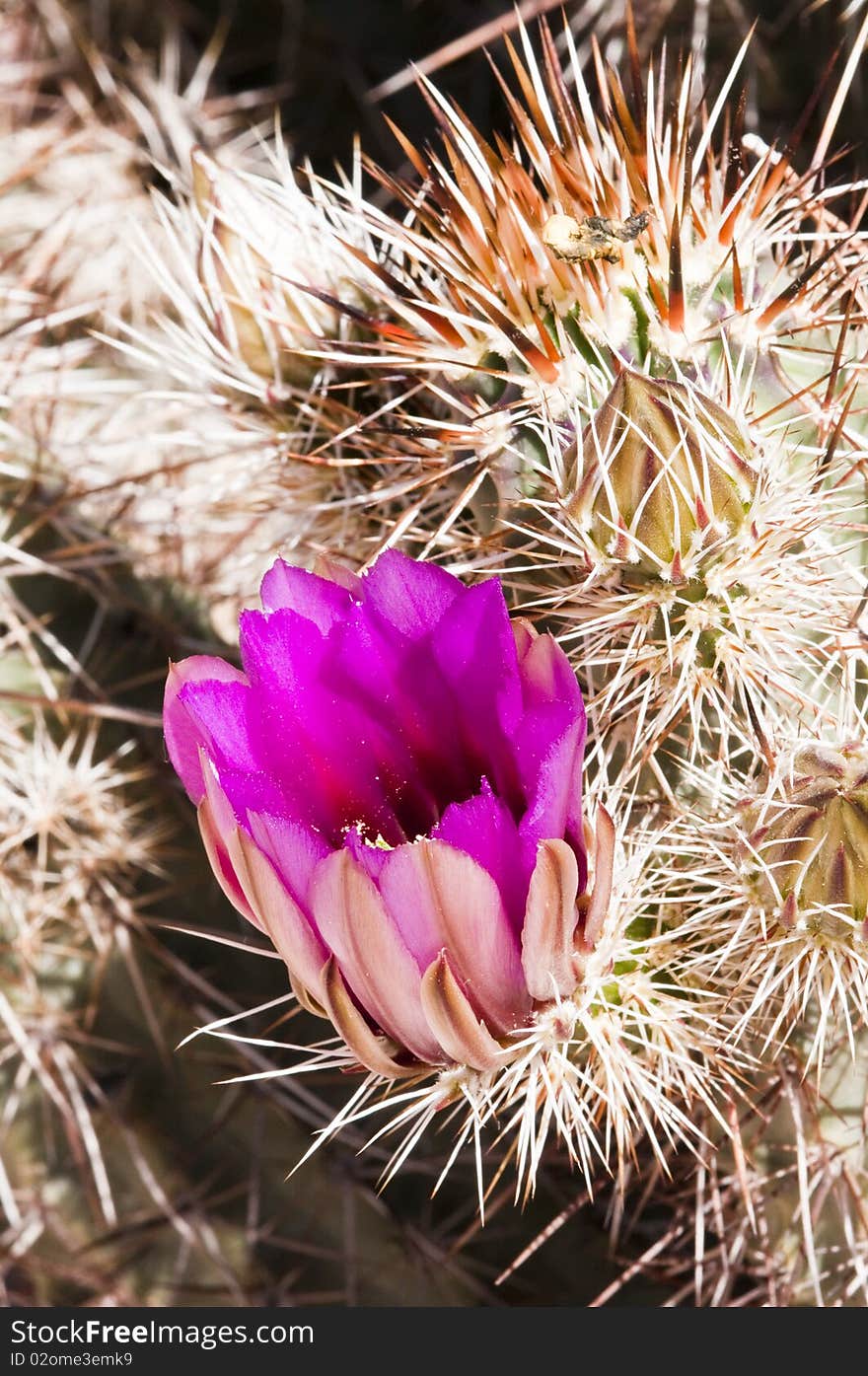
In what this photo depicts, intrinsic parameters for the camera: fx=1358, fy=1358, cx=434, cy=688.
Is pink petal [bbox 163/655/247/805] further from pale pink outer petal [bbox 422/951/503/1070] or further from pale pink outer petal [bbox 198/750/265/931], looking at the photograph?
pale pink outer petal [bbox 422/951/503/1070]

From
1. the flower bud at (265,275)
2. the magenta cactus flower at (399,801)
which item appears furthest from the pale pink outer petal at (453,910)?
the flower bud at (265,275)

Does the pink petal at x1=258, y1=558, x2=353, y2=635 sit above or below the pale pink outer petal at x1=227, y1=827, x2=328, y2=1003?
above

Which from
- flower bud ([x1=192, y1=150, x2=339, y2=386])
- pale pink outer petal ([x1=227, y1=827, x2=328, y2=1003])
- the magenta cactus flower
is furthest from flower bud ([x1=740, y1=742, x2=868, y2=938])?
flower bud ([x1=192, y1=150, x2=339, y2=386])

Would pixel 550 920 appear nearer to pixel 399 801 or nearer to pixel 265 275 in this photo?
pixel 399 801

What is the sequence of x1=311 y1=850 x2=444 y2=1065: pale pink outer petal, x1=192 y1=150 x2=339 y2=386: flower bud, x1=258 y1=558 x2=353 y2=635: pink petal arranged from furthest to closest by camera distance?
1. x1=192 y1=150 x2=339 y2=386: flower bud
2. x1=258 y1=558 x2=353 y2=635: pink petal
3. x1=311 y1=850 x2=444 y2=1065: pale pink outer petal

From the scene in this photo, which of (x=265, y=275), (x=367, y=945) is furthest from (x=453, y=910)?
(x=265, y=275)

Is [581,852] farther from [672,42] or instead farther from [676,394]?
[672,42]

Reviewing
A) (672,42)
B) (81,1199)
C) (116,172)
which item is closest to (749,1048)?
(81,1199)
